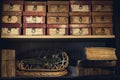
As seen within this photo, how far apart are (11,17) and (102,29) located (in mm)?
805

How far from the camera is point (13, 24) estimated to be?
2.10 m

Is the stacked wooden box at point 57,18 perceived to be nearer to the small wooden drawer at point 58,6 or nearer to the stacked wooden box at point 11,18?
the small wooden drawer at point 58,6

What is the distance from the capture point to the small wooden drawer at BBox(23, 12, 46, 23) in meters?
2.12

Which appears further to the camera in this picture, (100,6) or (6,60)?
(100,6)

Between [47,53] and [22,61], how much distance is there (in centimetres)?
26

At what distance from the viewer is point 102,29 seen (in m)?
2.15

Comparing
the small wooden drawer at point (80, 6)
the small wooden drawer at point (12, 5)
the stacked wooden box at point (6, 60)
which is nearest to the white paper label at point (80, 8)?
the small wooden drawer at point (80, 6)

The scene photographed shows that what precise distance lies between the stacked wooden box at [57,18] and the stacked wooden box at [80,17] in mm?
53

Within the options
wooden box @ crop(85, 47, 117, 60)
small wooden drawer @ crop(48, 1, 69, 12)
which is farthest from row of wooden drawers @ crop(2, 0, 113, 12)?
wooden box @ crop(85, 47, 117, 60)

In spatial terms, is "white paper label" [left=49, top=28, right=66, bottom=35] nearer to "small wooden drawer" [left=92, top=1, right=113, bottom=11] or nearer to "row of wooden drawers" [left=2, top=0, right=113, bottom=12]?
"row of wooden drawers" [left=2, top=0, right=113, bottom=12]

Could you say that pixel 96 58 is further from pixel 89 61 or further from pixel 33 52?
pixel 33 52

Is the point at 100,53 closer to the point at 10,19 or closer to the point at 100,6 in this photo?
the point at 100,6

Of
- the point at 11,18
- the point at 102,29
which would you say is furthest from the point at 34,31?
the point at 102,29

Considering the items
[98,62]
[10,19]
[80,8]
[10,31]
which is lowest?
[98,62]
